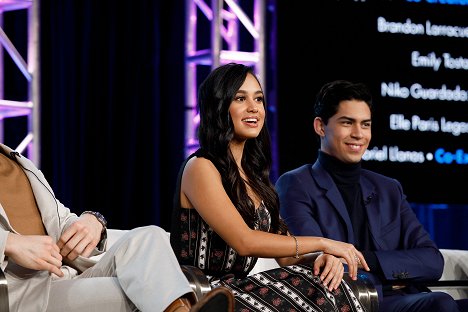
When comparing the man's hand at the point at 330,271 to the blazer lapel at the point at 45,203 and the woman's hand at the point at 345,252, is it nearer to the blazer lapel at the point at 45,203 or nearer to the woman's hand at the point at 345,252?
the woman's hand at the point at 345,252

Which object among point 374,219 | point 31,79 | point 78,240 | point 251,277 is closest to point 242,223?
point 251,277

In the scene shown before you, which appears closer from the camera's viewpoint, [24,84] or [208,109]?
[208,109]

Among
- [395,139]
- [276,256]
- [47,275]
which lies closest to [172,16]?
[395,139]

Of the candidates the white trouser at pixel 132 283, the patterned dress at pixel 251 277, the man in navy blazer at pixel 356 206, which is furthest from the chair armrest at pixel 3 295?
the man in navy blazer at pixel 356 206

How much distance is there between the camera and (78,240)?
271 centimetres

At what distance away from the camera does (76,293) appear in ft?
8.42

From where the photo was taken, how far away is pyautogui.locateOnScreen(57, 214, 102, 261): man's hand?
2707mm

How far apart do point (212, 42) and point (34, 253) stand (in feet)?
11.4

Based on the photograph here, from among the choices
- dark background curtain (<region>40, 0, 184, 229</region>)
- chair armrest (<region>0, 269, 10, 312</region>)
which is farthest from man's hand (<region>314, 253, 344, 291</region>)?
dark background curtain (<region>40, 0, 184, 229</region>)

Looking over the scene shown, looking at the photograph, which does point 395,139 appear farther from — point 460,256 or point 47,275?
point 47,275

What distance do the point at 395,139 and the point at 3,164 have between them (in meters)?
3.74

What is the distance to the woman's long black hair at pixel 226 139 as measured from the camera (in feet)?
10.4

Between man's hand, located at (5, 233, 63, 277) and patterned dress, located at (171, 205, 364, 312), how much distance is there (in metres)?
0.66

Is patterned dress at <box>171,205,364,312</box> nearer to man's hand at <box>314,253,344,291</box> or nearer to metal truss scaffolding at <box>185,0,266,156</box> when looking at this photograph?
man's hand at <box>314,253,344,291</box>
